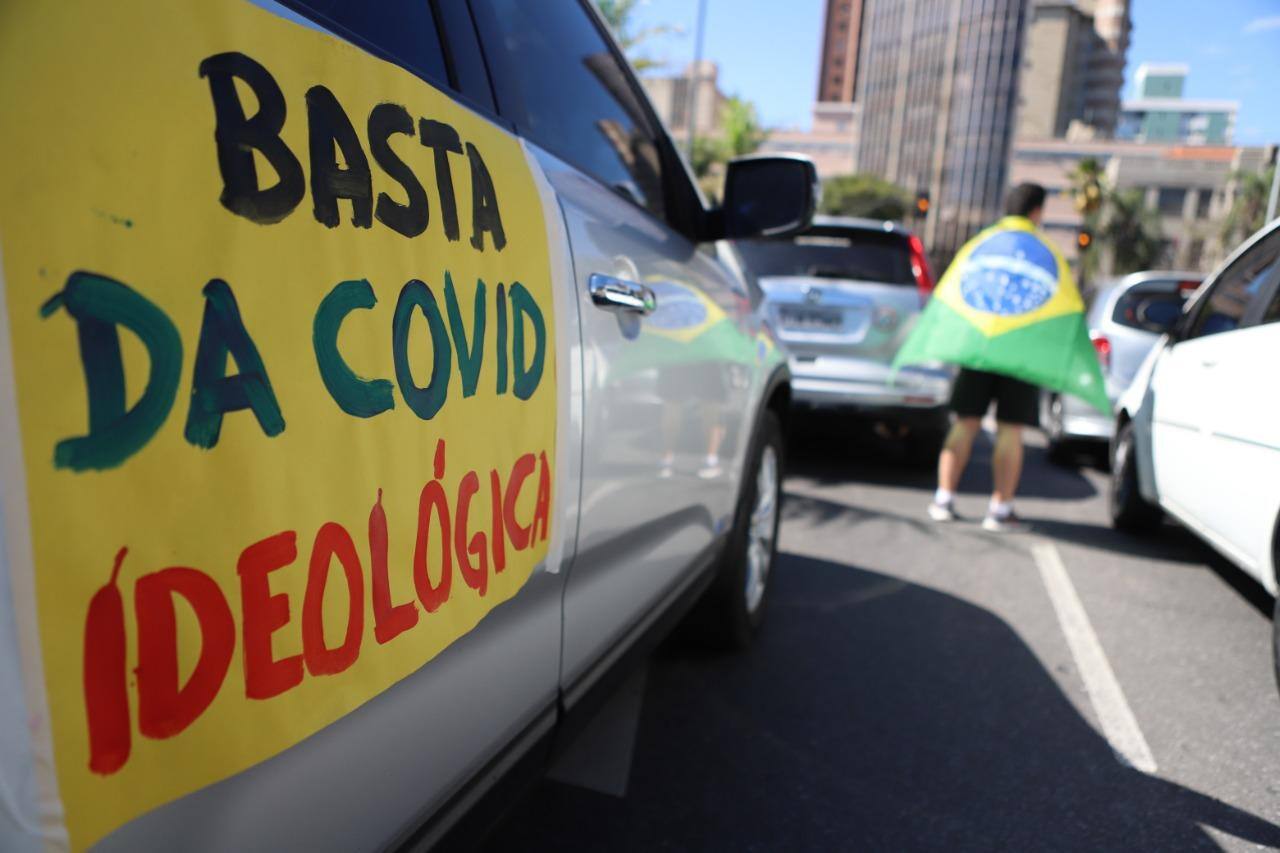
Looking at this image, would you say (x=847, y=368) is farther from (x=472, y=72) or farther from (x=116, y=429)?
(x=116, y=429)

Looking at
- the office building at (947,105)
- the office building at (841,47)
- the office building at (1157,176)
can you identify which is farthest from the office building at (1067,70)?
the office building at (841,47)

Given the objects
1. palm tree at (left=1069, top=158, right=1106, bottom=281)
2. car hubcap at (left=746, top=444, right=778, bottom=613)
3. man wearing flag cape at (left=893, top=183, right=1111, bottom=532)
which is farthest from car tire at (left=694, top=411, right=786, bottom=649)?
palm tree at (left=1069, top=158, right=1106, bottom=281)

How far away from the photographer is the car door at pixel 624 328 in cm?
166

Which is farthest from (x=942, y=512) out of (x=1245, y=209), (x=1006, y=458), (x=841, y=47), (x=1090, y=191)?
(x=841, y=47)

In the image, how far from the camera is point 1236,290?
158 inches

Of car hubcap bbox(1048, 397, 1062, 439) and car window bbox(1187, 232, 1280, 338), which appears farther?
car hubcap bbox(1048, 397, 1062, 439)

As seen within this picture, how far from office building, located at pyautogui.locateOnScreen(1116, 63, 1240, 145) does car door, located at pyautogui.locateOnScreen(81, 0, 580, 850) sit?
15040 centimetres

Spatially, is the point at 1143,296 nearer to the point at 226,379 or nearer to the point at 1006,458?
the point at 1006,458

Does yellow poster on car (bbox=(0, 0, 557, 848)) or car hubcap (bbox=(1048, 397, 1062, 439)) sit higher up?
yellow poster on car (bbox=(0, 0, 557, 848))

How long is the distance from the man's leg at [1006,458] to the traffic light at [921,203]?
13.8 meters

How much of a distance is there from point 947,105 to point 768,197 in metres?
116

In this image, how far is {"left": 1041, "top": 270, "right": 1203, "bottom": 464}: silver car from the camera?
6.73m

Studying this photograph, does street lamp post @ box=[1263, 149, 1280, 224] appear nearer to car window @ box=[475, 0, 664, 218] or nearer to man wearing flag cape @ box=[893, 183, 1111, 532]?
man wearing flag cape @ box=[893, 183, 1111, 532]

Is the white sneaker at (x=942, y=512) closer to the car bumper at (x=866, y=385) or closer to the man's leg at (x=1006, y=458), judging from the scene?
the man's leg at (x=1006, y=458)
